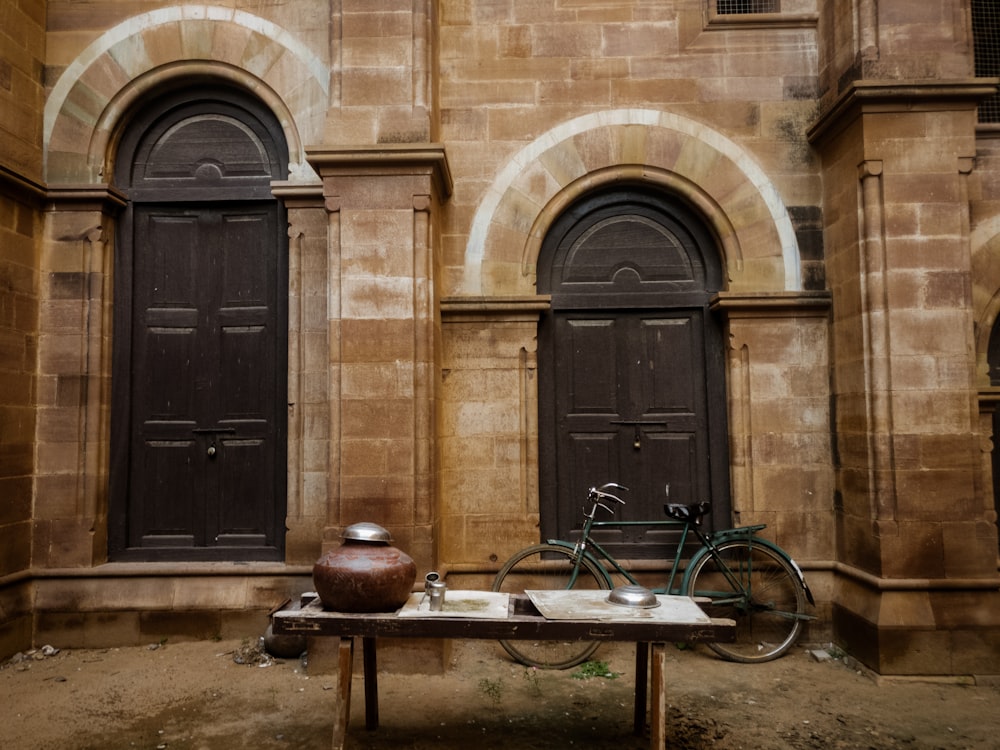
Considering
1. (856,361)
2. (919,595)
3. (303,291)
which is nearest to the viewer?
(919,595)

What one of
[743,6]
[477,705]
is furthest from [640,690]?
[743,6]

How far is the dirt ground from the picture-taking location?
425cm

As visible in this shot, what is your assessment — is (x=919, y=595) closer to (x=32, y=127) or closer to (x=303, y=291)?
(x=303, y=291)

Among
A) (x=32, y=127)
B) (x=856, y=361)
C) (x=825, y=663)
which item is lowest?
(x=825, y=663)

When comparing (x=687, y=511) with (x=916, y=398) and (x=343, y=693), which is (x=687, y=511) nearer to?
(x=916, y=398)

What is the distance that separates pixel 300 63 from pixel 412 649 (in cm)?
514

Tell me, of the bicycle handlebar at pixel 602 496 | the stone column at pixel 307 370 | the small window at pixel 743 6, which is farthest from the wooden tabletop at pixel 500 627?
the small window at pixel 743 6

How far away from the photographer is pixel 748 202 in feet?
19.9

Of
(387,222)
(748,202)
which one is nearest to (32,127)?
(387,222)

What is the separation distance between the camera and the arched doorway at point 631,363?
6.13 metres

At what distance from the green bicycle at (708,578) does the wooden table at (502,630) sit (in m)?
1.66

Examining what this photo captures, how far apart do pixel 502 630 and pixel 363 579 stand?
2.71 feet

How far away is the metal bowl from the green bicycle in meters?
1.31

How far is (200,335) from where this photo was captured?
619 centimetres
